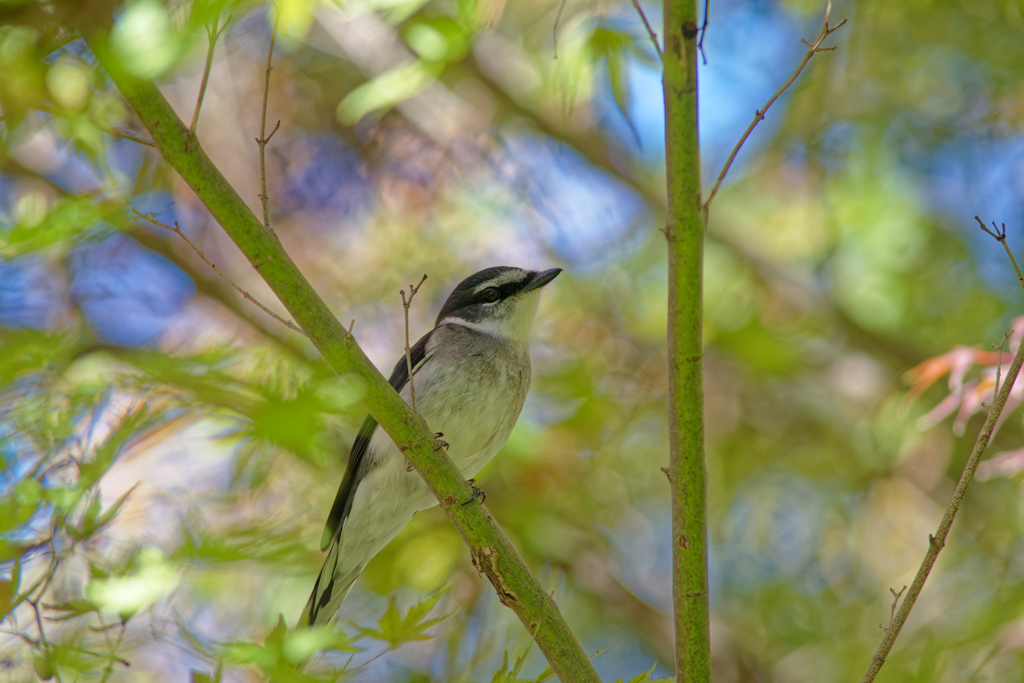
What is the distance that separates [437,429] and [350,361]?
1170 mm

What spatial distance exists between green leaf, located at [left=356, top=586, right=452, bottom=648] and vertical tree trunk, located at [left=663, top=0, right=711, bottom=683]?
2.26 feet

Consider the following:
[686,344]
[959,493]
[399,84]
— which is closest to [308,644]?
[686,344]

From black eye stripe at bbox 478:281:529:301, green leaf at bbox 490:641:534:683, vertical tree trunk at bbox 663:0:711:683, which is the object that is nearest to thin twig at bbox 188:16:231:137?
vertical tree trunk at bbox 663:0:711:683

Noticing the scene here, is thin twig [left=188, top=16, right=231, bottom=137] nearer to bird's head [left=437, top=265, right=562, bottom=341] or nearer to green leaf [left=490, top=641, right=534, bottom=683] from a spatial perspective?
green leaf [left=490, top=641, right=534, bottom=683]

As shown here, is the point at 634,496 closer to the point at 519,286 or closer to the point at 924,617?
the point at 924,617

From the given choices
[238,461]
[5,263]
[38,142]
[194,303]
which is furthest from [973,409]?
[38,142]

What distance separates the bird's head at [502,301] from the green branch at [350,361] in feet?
4.58

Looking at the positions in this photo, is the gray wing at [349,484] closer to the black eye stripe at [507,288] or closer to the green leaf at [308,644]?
the black eye stripe at [507,288]

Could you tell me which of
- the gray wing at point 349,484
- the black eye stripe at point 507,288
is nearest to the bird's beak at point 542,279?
the black eye stripe at point 507,288

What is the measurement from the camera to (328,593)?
3.56 m

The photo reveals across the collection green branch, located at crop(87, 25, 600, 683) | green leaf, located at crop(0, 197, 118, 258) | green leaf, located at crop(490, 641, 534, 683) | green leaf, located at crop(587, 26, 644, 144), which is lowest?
green leaf, located at crop(490, 641, 534, 683)

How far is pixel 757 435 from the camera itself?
5.82 metres

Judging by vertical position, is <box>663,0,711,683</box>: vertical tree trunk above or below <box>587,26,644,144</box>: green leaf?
below

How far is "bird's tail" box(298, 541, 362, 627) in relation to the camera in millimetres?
3537
